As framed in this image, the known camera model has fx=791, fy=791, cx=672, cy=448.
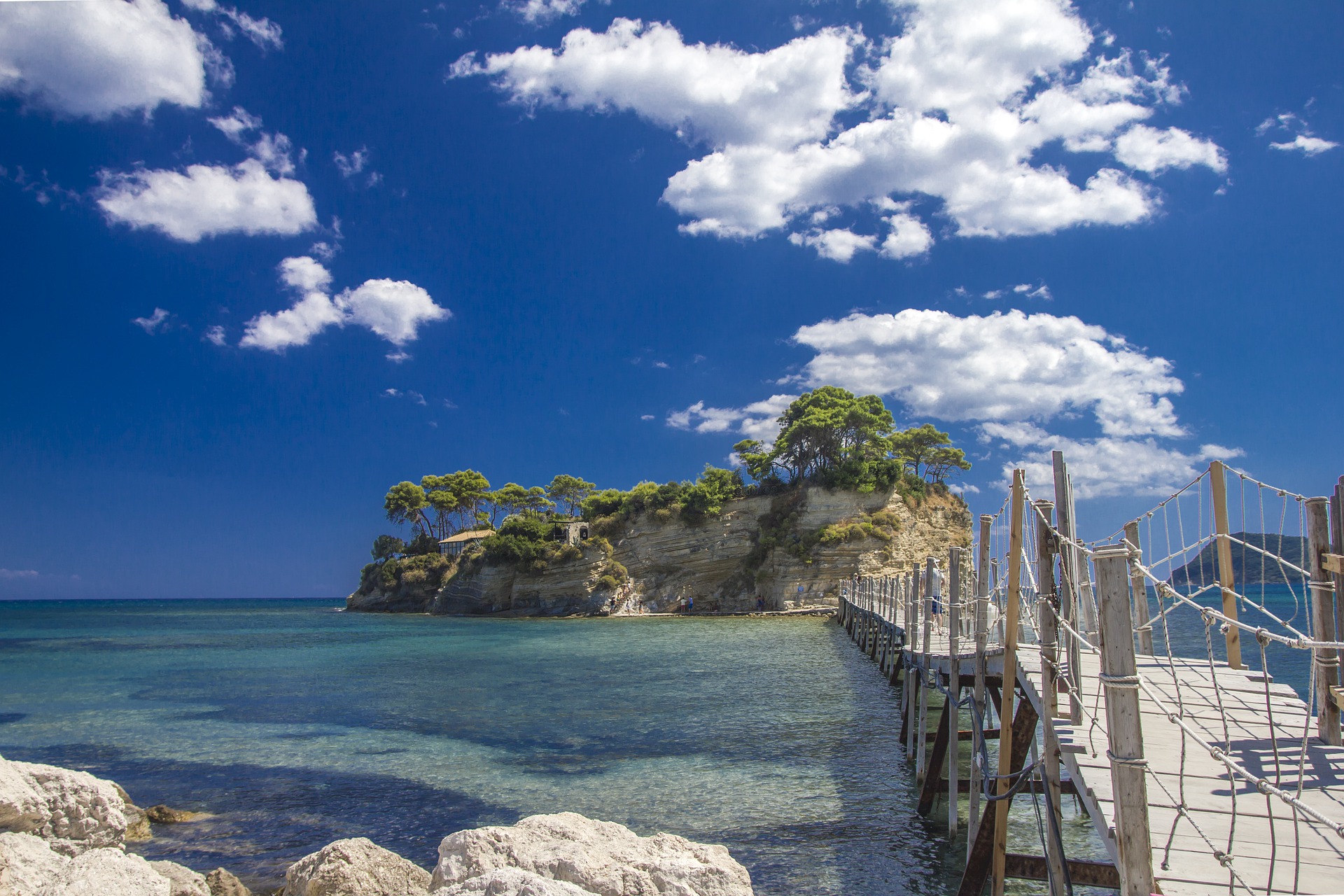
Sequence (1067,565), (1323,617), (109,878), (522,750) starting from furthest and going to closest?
(522,750)
(109,878)
(1323,617)
(1067,565)

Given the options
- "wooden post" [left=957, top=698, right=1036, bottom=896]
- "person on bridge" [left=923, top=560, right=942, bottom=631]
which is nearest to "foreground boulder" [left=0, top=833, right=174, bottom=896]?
"wooden post" [left=957, top=698, right=1036, bottom=896]

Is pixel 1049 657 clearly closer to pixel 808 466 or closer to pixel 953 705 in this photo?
pixel 953 705

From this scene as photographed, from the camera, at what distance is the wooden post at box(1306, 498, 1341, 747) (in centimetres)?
576

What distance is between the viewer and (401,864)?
24.3ft

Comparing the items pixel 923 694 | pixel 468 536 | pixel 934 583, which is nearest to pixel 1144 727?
pixel 923 694

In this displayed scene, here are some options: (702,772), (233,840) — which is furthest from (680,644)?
(233,840)

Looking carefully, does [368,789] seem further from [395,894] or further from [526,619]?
[526,619]

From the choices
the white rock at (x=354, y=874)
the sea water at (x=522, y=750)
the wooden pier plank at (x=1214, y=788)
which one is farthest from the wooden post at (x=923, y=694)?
the white rock at (x=354, y=874)

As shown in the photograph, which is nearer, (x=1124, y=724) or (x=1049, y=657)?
(x=1124, y=724)

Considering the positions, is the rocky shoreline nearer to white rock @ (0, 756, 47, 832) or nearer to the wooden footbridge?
white rock @ (0, 756, 47, 832)

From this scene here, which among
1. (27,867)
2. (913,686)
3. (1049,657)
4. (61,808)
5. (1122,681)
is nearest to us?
(1122,681)

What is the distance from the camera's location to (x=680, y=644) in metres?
33.6

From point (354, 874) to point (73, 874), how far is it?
7.30 feet

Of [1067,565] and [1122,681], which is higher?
[1067,565]
